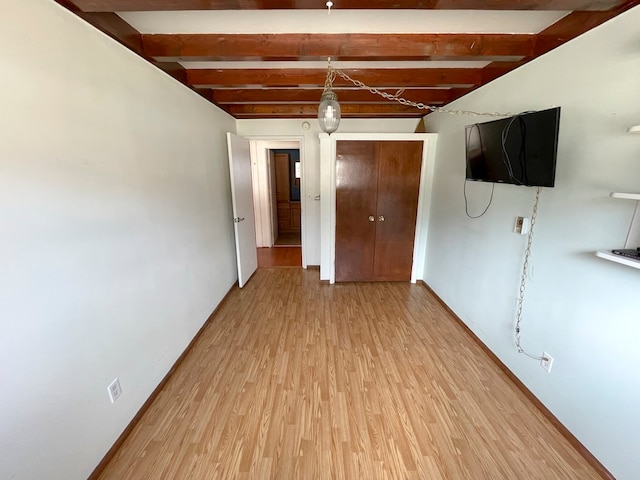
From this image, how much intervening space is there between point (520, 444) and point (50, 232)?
251 cm

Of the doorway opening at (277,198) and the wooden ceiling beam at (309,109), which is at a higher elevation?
the wooden ceiling beam at (309,109)

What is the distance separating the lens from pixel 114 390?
141 centimetres

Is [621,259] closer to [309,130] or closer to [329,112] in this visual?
Result: [329,112]

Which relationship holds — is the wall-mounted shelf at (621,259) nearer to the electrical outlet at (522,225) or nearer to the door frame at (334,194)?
the electrical outlet at (522,225)

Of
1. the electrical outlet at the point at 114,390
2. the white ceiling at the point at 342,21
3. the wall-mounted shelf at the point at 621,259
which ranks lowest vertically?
the electrical outlet at the point at 114,390

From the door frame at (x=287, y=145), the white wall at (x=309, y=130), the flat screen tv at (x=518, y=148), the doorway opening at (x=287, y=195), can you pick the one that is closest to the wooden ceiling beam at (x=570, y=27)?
→ the flat screen tv at (x=518, y=148)

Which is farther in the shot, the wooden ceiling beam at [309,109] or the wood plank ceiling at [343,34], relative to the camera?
the wooden ceiling beam at [309,109]

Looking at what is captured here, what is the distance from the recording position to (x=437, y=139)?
305 cm

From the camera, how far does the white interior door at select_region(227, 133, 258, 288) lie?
2.98 meters

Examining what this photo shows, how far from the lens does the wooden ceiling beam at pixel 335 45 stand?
164cm

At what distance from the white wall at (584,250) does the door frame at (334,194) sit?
3.59ft

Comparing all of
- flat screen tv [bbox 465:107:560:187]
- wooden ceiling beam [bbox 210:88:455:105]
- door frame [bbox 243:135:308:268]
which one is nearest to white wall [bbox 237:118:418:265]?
door frame [bbox 243:135:308:268]

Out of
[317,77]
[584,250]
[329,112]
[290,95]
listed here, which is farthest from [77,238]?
[584,250]

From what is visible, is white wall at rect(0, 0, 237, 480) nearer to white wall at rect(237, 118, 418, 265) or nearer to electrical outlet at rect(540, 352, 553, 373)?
white wall at rect(237, 118, 418, 265)
